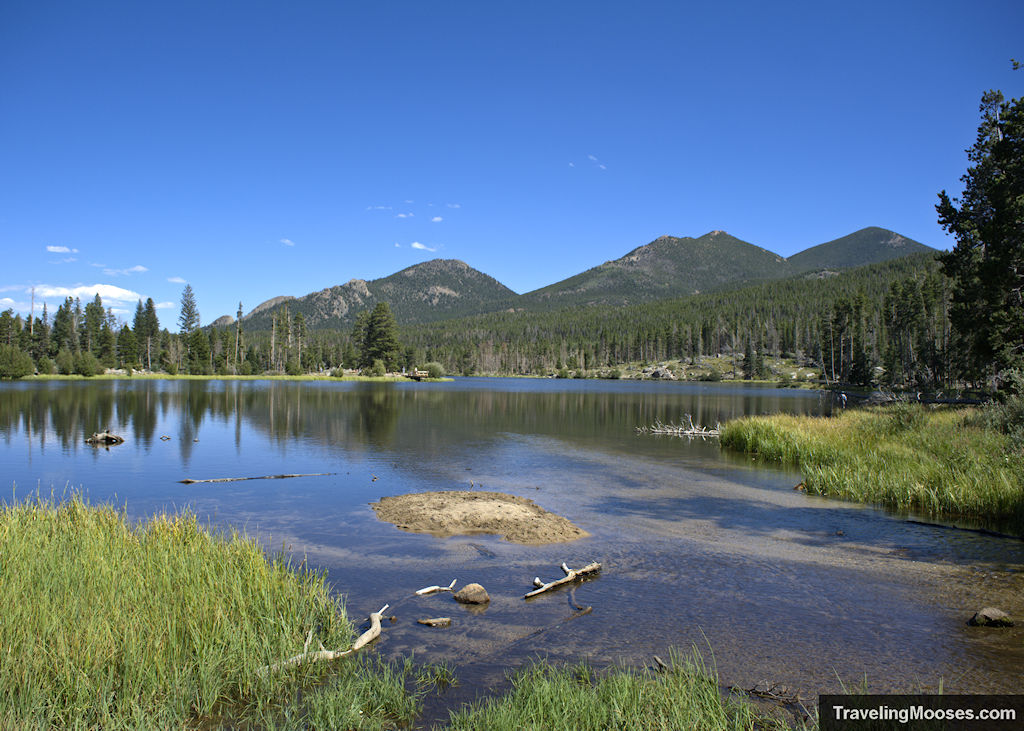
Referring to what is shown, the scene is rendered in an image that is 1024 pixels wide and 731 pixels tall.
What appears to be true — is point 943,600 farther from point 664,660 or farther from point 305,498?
point 305,498

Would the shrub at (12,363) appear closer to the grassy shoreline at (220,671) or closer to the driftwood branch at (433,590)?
the grassy shoreline at (220,671)

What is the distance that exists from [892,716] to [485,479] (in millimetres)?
18074

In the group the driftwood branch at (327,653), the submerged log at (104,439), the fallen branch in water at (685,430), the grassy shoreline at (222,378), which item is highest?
the grassy shoreline at (222,378)

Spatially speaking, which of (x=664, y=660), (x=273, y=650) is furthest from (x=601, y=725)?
(x=273, y=650)

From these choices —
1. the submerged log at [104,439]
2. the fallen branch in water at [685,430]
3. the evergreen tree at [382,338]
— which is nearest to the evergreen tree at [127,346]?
the evergreen tree at [382,338]

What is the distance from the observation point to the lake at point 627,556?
8.62 meters

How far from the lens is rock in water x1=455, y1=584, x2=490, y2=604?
10.5 m

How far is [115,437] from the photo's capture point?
30.8 m

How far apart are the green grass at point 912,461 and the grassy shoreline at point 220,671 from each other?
1419 cm

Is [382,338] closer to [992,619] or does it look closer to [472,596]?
[472,596]

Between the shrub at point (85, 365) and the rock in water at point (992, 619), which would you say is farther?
the shrub at point (85, 365)

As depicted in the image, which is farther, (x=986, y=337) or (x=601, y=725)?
(x=986, y=337)

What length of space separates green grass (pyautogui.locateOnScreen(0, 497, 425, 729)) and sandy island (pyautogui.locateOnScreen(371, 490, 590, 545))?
625 centimetres

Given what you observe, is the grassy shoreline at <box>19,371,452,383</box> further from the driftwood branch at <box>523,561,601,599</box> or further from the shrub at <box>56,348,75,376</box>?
the driftwood branch at <box>523,561,601,599</box>
